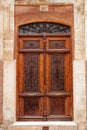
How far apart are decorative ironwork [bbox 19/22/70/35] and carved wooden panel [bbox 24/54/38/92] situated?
1.94ft

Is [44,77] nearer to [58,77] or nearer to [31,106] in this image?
[58,77]

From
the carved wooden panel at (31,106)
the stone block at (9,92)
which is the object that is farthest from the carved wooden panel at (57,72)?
the stone block at (9,92)

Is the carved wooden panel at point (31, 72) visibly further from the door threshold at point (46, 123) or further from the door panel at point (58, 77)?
the door threshold at point (46, 123)

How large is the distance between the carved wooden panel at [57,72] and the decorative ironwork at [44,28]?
595mm

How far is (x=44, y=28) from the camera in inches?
340

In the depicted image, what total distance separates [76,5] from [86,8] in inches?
9.6

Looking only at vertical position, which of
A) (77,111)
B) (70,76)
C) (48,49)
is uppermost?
(48,49)

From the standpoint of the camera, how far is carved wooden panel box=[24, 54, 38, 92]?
866 centimetres

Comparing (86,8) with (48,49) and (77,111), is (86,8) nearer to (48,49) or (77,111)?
(48,49)

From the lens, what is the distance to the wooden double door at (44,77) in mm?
8625

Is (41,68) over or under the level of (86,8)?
under

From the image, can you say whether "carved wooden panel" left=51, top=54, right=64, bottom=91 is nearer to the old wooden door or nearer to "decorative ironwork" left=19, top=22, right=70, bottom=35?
the old wooden door

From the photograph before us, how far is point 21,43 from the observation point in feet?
28.4

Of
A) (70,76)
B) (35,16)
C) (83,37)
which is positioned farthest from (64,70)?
(35,16)
